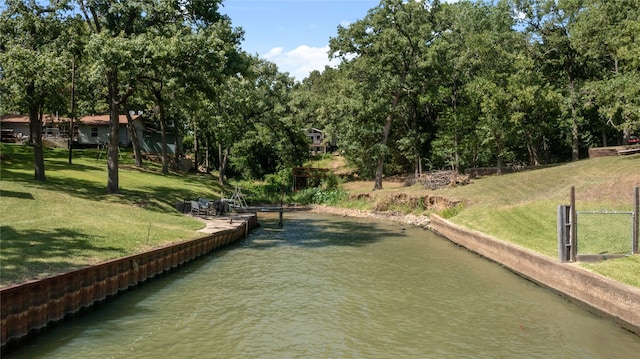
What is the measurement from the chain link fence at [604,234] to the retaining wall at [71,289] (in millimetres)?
15774

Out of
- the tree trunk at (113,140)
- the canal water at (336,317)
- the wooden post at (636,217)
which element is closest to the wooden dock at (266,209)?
the tree trunk at (113,140)

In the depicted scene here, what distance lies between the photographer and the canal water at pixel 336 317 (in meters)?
11.6

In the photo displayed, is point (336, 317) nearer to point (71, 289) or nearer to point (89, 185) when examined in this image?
point (71, 289)

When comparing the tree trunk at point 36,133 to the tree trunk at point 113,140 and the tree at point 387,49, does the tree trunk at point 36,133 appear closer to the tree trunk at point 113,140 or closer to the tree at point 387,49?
the tree trunk at point 113,140

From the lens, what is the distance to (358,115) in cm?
4966

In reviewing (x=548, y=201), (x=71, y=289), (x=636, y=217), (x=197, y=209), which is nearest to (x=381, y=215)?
(x=548, y=201)

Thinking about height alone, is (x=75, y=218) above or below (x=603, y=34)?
below

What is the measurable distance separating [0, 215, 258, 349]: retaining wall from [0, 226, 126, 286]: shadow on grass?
1.57 ft

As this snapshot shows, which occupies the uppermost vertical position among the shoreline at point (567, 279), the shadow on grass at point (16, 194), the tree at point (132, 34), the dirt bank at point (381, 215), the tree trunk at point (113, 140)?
the tree at point (132, 34)

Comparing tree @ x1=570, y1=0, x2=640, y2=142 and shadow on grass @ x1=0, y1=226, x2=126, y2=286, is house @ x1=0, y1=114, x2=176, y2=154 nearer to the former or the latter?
shadow on grass @ x1=0, y1=226, x2=126, y2=286

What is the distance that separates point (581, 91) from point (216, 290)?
4459 cm

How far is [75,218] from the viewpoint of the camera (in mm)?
20750

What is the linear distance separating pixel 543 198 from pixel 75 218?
26.8 metres

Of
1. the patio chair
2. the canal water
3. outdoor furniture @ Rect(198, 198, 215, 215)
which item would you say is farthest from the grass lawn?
outdoor furniture @ Rect(198, 198, 215, 215)
